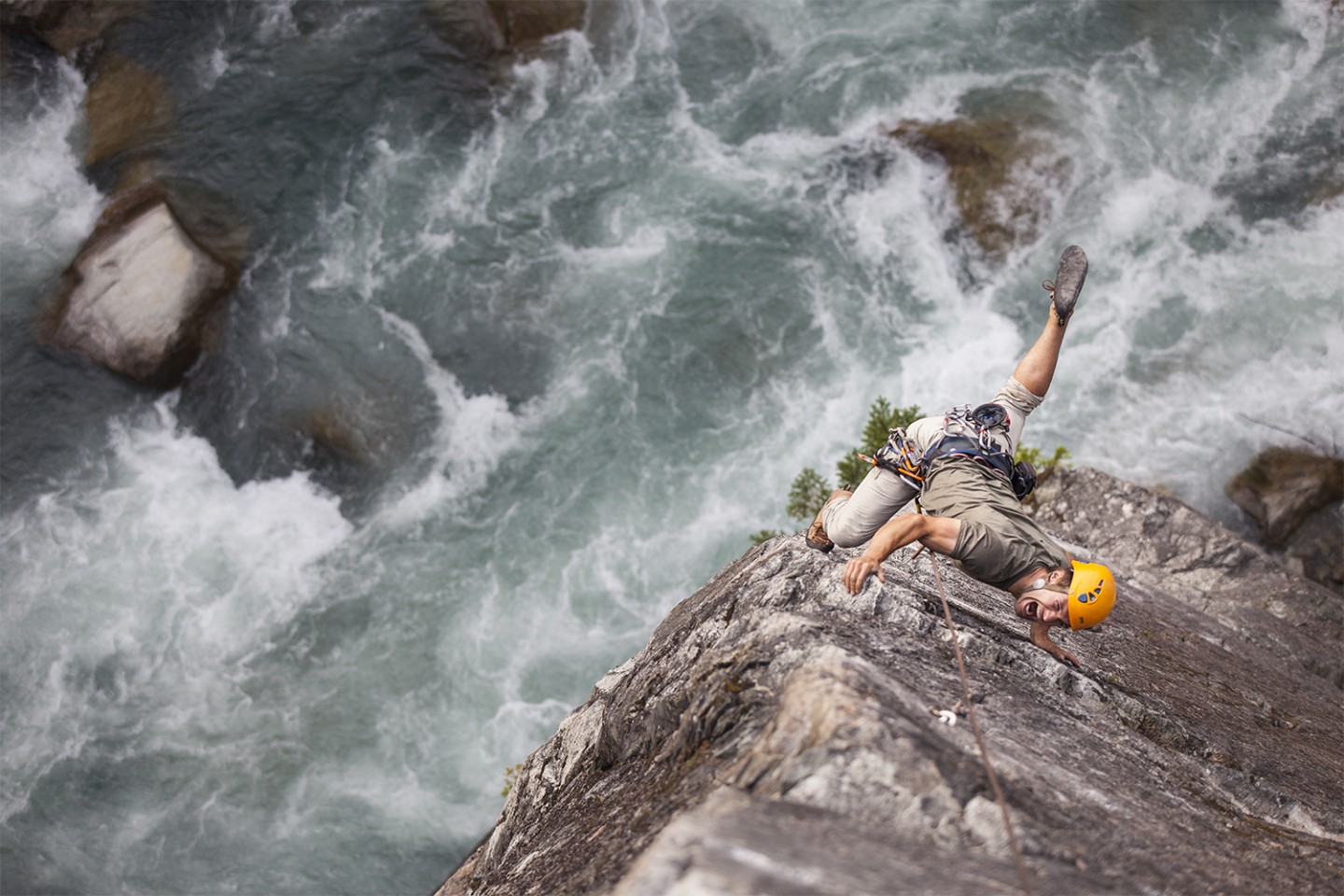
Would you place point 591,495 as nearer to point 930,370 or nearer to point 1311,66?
point 930,370

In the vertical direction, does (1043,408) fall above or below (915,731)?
below

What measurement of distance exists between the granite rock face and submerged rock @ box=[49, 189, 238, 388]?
14221 mm

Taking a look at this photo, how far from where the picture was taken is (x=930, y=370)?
1898cm

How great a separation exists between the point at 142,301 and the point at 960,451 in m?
17.3

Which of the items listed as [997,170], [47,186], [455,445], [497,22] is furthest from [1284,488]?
[47,186]

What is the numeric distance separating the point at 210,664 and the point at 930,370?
1381 centimetres

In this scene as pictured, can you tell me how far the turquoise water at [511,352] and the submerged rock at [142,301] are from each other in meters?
0.59

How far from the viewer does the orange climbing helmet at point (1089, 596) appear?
6582 millimetres

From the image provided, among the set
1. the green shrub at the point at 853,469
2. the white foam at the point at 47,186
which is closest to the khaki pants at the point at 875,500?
the green shrub at the point at 853,469

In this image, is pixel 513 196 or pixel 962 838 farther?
pixel 513 196

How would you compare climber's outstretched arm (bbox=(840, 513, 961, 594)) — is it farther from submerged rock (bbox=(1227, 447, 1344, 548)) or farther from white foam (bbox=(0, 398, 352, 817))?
white foam (bbox=(0, 398, 352, 817))

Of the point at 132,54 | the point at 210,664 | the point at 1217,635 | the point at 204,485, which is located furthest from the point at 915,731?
the point at 132,54

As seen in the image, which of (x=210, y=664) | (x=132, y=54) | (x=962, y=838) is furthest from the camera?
(x=132, y=54)

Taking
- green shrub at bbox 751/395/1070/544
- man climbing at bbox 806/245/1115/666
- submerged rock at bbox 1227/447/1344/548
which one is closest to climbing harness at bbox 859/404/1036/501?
man climbing at bbox 806/245/1115/666
